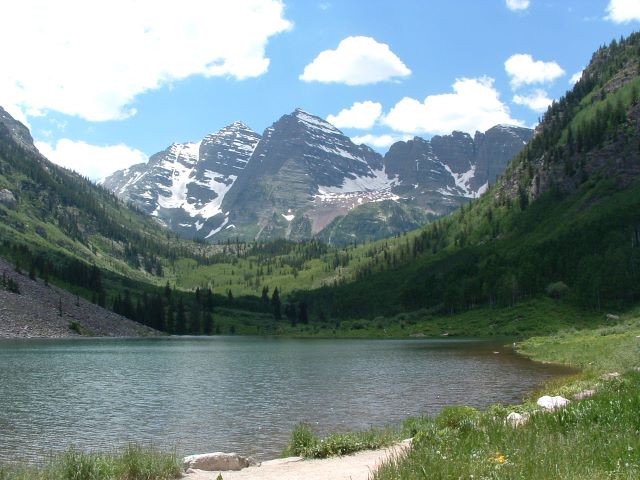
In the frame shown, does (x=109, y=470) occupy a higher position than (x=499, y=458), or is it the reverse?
(x=499, y=458)

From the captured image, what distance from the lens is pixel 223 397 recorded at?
56562mm

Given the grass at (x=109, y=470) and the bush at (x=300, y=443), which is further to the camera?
the bush at (x=300, y=443)

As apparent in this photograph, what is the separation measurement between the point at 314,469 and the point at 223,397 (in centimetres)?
3469

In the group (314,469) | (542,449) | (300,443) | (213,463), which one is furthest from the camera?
(300,443)

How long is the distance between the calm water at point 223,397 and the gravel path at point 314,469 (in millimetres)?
7695

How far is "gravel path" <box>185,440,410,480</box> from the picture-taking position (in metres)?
21.3

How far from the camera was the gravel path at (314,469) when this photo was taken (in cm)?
2134

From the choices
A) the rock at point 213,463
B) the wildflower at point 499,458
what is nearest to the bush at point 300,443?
the rock at point 213,463

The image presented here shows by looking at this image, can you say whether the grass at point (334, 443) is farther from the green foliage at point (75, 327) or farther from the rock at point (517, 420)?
the green foliage at point (75, 327)

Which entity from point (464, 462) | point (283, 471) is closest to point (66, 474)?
point (283, 471)

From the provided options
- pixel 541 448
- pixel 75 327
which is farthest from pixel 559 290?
pixel 541 448

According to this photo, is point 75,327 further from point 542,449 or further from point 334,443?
point 542,449

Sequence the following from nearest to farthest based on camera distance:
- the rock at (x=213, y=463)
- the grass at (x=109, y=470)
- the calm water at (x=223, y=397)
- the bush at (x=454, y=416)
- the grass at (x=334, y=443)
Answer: the grass at (x=109, y=470)
the rock at (x=213, y=463)
the grass at (x=334, y=443)
the bush at (x=454, y=416)
the calm water at (x=223, y=397)

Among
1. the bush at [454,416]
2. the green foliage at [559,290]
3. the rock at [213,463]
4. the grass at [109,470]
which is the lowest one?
the rock at [213,463]
